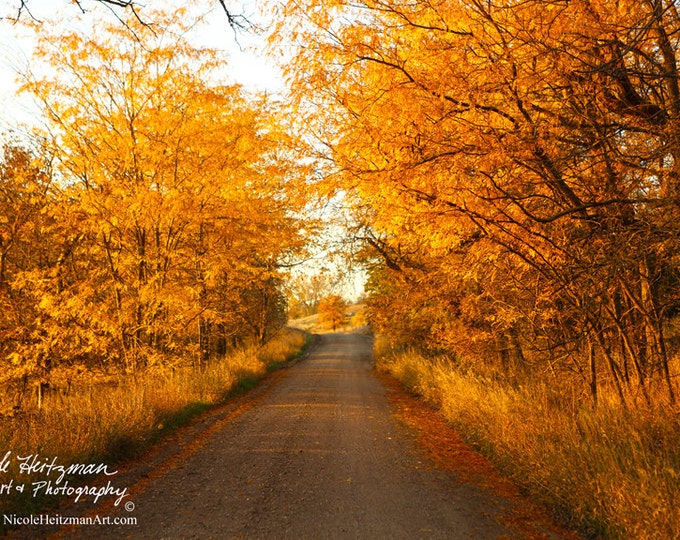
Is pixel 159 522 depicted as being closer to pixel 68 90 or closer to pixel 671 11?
pixel 671 11

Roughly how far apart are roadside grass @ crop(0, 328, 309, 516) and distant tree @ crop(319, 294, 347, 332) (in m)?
48.0

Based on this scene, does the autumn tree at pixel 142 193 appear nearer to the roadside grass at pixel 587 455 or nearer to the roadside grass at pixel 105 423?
the roadside grass at pixel 105 423

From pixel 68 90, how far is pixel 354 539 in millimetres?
10436

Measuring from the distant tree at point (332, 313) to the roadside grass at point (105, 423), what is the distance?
48.0 m

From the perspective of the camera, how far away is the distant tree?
61.6 metres

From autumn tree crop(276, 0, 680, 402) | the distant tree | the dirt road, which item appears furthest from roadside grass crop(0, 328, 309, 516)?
the distant tree

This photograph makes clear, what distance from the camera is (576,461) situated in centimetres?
488

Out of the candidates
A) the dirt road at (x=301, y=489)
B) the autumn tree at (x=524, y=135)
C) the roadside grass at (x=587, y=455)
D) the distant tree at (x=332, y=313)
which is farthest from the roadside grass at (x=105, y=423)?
the distant tree at (x=332, y=313)

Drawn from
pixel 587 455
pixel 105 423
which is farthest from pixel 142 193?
pixel 587 455

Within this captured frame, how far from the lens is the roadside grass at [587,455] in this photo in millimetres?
3863

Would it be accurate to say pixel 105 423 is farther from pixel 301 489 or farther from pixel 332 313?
pixel 332 313

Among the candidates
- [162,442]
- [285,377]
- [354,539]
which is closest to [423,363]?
[285,377]

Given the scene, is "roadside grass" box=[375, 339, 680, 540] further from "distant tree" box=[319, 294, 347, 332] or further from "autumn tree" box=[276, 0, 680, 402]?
"distant tree" box=[319, 294, 347, 332]

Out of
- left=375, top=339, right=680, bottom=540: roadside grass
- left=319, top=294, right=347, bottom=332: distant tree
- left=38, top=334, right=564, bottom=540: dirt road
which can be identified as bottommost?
left=38, top=334, right=564, bottom=540: dirt road
